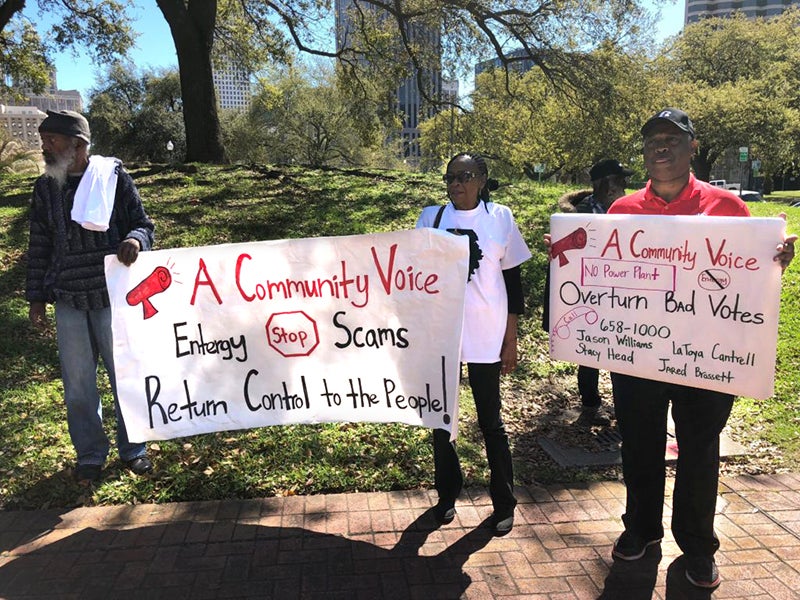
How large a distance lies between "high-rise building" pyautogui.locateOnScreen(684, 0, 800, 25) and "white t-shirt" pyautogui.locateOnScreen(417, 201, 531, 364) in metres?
131

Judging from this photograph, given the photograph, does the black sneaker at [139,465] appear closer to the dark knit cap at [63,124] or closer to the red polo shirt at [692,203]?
the dark knit cap at [63,124]

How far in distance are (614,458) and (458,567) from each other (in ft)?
5.79

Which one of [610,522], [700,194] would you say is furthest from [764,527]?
[700,194]

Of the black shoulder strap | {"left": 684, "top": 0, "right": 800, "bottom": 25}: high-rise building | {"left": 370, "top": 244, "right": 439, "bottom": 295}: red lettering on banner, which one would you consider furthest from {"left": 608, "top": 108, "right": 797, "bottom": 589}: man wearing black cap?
{"left": 684, "top": 0, "right": 800, "bottom": 25}: high-rise building

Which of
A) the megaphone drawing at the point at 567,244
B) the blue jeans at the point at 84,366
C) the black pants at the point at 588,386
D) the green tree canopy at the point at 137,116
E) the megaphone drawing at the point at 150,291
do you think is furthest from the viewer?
the green tree canopy at the point at 137,116

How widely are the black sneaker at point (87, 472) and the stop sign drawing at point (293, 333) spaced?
1514 mm

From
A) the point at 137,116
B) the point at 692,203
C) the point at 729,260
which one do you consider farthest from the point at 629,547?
the point at 137,116

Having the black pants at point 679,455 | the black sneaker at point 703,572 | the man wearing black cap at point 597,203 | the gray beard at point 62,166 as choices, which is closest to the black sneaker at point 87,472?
the gray beard at point 62,166

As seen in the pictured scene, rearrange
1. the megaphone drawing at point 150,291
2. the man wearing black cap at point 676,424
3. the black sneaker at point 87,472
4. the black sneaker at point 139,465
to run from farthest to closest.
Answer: the black sneaker at point 139,465 < the black sneaker at point 87,472 < the megaphone drawing at point 150,291 < the man wearing black cap at point 676,424

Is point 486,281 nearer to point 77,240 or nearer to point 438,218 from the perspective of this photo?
point 438,218

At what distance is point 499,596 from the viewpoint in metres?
2.81

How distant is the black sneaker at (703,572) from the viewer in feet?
9.34

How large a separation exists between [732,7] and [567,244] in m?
149

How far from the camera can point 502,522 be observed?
3.33 meters
